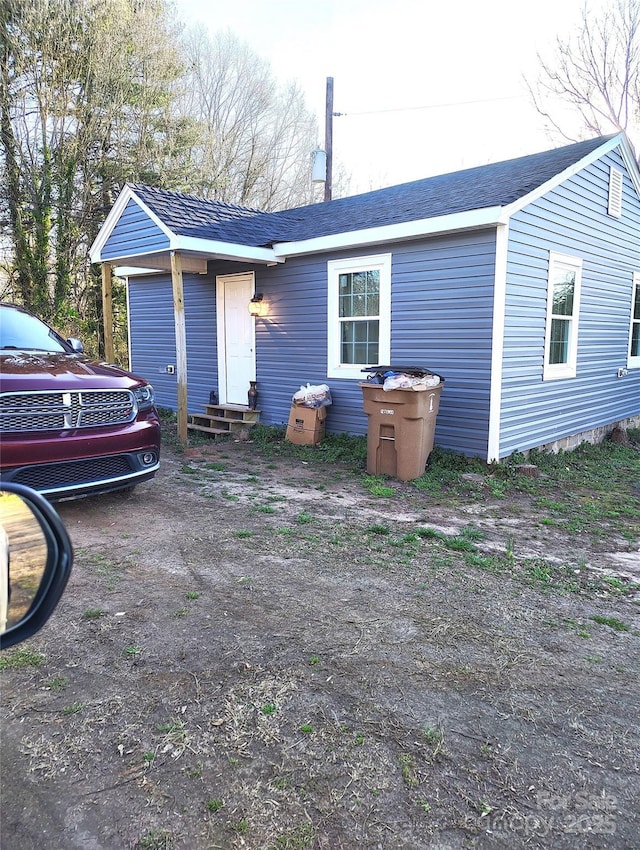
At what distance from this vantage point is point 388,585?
3564 mm

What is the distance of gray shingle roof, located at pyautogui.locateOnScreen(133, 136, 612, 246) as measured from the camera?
710 centimetres

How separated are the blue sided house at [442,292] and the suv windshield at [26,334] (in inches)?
111

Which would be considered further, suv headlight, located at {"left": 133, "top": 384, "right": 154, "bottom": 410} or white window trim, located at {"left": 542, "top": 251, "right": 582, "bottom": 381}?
white window trim, located at {"left": 542, "top": 251, "right": 582, "bottom": 381}

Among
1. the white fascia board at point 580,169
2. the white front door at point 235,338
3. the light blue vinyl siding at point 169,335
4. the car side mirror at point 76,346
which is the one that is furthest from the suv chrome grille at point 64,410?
the light blue vinyl siding at point 169,335

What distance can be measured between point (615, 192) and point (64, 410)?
909cm

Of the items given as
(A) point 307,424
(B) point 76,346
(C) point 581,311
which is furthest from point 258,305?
(C) point 581,311

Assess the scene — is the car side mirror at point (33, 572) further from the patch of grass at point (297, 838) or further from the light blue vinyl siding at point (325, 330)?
the light blue vinyl siding at point (325, 330)

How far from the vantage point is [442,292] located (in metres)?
7.01

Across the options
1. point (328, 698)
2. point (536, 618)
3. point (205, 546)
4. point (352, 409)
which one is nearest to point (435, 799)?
point (328, 698)

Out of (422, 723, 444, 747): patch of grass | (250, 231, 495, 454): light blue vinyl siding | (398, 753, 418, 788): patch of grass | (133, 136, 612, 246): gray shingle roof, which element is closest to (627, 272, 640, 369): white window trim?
(133, 136, 612, 246): gray shingle roof

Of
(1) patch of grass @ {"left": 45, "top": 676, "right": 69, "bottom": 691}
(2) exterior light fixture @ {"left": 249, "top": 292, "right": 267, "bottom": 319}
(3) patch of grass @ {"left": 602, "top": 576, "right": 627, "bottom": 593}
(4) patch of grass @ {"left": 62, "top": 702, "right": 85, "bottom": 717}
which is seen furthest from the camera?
(2) exterior light fixture @ {"left": 249, "top": 292, "right": 267, "bottom": 319}

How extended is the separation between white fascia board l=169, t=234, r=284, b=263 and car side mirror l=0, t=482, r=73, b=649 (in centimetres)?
701

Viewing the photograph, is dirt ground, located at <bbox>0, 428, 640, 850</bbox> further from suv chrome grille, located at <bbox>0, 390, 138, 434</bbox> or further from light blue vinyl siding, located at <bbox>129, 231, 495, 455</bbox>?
light blue vinyl siding, located at <bbox>129, 231, 495, 455</bbox>

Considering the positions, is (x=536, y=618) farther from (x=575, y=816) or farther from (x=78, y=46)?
(x=78, y=46)
